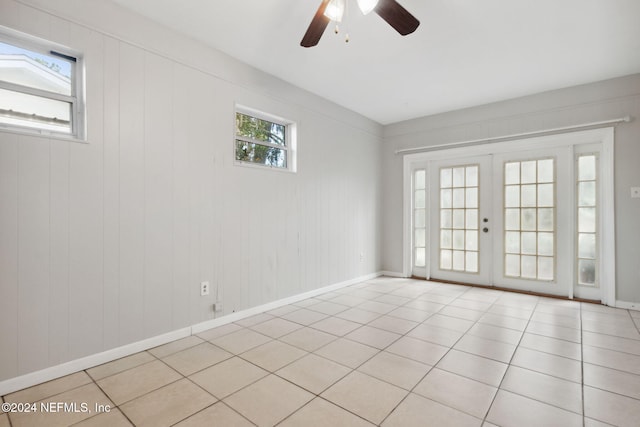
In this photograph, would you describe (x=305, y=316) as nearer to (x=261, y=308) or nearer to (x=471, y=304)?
(x=261, y=308)

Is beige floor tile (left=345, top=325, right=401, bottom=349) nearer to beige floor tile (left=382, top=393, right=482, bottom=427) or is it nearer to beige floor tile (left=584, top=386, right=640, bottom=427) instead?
beige floor tile (left=382, top=393, right=482, bottom=427)

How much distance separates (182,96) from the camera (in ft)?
9.30

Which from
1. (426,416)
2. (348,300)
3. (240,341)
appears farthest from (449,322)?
(240,341)

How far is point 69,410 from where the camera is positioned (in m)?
1.76

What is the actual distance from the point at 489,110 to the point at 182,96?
13.7 ft

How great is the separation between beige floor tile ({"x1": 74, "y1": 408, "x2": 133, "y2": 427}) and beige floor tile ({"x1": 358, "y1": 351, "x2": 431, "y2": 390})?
148 cm

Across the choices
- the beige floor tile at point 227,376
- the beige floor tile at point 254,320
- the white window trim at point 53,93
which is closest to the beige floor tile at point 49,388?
the beige floor tile at point 227,376

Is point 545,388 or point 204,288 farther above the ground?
point 204,288

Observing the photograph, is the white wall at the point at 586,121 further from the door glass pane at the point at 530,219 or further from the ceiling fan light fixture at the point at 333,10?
the ceiling fan light fixture at the point at 333,10

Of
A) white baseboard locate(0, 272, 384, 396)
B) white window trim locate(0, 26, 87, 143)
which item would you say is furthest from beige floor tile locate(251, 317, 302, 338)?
white window trim locate(0, 26, 87, 143)

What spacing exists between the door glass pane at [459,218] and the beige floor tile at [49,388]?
4.78m

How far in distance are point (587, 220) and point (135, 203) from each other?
5.19m

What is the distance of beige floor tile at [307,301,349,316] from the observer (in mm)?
3574

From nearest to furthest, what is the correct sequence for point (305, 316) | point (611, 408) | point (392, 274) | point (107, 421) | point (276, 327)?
point (107, 421) → point (611, 408) → point (276, 327) → point (305, 316) → point (392, 274)
